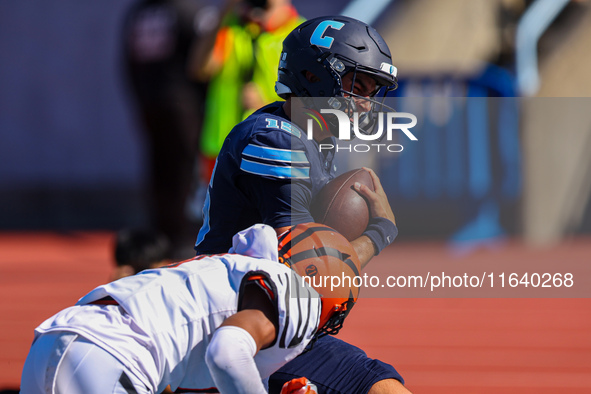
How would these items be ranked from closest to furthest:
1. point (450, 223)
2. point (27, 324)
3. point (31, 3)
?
point (27, 324)
point (450, 223)
point (31, 3)

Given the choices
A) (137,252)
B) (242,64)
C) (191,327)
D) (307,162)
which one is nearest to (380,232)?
(307,162)

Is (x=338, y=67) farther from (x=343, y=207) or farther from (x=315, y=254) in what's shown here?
(x=315, y=254)

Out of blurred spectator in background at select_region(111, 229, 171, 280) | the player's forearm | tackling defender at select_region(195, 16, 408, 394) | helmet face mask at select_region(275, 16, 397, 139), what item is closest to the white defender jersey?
the player's forearm

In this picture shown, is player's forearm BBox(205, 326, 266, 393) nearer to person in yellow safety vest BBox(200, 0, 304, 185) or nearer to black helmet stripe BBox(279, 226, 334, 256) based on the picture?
black helmet stripe BBox(279, 226, 334, 256)

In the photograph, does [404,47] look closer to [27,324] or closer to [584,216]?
[584,216]

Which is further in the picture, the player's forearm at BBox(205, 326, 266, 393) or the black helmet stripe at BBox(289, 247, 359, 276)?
the black helmet stripe at BBox(289, 247, 359, 276)

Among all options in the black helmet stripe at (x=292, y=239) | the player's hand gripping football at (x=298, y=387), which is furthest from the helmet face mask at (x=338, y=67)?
the player's hand gripping football at (x=298, y=387)

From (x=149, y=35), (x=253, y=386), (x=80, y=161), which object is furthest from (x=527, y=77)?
(x=253, y=386)

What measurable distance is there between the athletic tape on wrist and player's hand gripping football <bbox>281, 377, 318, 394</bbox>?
49 cm

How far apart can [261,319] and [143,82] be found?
8652 mm

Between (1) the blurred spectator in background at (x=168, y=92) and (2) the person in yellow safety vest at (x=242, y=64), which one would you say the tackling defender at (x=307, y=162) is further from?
(1) the blurred spectator in background at (x=168, y=92)

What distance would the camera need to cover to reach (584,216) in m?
9.86

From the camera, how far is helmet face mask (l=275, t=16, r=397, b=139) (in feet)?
9.55

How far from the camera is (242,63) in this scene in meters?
6.64
